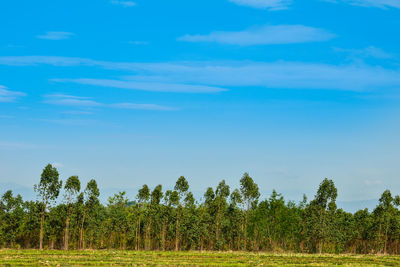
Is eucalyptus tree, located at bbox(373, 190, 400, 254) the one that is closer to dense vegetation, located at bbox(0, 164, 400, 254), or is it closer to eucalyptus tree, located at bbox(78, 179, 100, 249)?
dense vegetation, located at bbox(0, 164, 400, 254)

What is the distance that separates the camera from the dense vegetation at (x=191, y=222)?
332ft

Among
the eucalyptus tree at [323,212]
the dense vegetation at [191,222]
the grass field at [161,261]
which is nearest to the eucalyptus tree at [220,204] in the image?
the dense vegetation at [191,222]

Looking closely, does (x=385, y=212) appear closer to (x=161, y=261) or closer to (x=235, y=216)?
(x=235, y=216)

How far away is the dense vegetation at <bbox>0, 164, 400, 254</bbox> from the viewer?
101m

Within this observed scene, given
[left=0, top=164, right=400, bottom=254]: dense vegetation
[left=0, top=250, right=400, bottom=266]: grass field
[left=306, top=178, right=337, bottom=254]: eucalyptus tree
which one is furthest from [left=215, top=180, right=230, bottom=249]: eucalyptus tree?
[left=0, top=250, right=400, bottom=266]: grass field

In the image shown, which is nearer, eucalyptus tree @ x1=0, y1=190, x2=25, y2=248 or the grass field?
the grass field

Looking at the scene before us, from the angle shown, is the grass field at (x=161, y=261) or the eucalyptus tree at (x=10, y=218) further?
the eucalyptus tree at (x=10, y=218)

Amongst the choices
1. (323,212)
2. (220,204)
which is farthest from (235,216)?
(323,212)

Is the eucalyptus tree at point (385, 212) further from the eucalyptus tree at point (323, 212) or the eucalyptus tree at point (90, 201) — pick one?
the eucalyptus tree at point (90, 201)

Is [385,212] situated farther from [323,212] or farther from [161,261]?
[161,261]

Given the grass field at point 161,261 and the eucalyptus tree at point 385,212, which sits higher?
the eucalyptus tree at point 385,212

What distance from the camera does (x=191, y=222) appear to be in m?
110

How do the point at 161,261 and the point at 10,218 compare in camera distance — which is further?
the point at 10,218

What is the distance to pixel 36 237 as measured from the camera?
109 m
